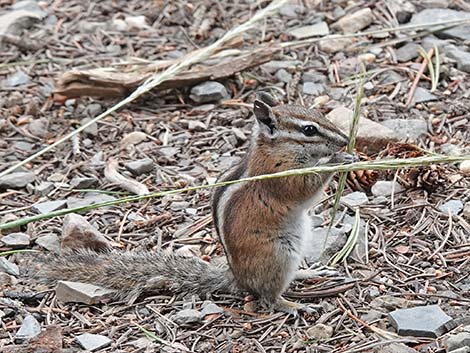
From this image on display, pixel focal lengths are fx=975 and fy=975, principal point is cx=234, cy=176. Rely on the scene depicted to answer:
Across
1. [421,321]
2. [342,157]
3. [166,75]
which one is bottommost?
[421,321]

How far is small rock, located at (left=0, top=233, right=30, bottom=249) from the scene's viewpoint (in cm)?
412

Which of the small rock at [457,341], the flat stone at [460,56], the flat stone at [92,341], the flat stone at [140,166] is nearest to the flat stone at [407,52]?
the flat stone at [460,56]

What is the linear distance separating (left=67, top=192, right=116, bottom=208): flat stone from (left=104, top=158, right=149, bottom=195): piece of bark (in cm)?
9

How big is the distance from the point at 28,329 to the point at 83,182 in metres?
1.23

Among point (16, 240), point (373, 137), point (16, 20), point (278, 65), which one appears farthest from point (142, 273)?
point (16, 20)

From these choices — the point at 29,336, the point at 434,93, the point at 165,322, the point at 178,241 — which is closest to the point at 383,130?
the point at 434,93

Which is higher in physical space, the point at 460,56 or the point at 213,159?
the point at 460,56

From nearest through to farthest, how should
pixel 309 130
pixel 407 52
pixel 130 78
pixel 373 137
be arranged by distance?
pixel 309 130, pixel 373 137, pixel 130 78, pixel 407 52

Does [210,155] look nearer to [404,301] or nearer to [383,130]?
[383,130]

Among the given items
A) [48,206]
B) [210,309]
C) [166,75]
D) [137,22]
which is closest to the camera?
[210,309]

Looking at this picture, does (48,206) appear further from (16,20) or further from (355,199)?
(16,20)

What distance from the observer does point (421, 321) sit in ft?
10.8

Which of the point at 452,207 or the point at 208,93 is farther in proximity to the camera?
the point at 208,93

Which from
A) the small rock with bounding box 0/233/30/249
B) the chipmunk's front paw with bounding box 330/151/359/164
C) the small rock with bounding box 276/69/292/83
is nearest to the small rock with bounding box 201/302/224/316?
the chipmunk's front paw with bounding box 330/151/359/164
